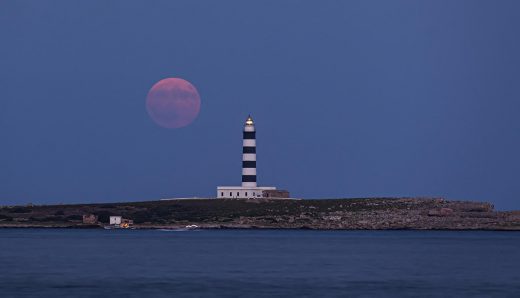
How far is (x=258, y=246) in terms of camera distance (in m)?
127

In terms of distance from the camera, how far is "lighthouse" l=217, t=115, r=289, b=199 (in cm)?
17925

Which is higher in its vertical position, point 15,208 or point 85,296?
point 15,208

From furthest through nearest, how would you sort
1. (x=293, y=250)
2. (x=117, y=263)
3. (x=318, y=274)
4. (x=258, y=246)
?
(x=258, y=246) → (x=293, y=250) → (x=117, y=263) → (x=318, y=274)

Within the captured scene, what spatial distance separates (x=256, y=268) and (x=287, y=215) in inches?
3242

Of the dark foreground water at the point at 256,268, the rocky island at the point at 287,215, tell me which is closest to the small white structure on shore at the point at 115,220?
the rocky island at the point at 287,215

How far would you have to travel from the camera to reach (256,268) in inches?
3602

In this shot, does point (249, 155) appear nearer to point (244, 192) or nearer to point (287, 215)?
point (244, 192)

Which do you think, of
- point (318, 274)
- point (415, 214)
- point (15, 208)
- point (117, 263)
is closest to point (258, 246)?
point (117, 263)

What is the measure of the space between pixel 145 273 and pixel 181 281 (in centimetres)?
753

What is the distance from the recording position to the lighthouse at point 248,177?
588 ft

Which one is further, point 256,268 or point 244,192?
point 244,192

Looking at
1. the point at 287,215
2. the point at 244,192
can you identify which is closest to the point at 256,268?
the point at 287,215

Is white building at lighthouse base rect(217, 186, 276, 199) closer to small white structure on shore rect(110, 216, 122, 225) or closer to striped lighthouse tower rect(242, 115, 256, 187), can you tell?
striped lighthouse tower rect(242, 115, 256, 187)

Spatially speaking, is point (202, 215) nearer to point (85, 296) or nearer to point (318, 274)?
point (318, 274)
